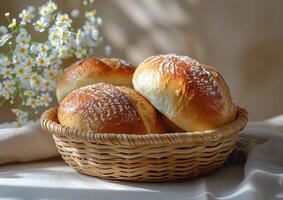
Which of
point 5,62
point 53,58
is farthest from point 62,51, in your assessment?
point 5,62

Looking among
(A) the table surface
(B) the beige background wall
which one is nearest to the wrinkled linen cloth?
(A) the table surface

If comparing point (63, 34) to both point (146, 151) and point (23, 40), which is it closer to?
point (23, 40)

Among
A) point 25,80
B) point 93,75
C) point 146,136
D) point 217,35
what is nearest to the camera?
point 146,136

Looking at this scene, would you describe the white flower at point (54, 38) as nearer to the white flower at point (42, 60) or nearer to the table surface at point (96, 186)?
the white flower at point (42, 60)

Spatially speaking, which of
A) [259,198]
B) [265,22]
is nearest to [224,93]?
[259,198]

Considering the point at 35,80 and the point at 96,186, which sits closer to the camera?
the point at 96,186

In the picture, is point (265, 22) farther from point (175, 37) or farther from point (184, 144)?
point (184, 144)

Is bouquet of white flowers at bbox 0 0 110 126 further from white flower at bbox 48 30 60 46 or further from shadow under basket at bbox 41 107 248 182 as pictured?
shadow under basket at bbox 41 107 248 182
